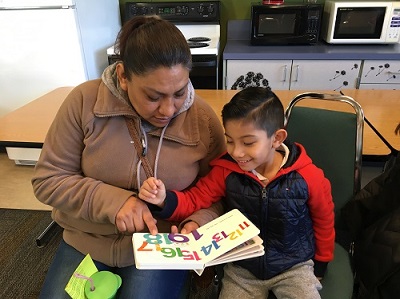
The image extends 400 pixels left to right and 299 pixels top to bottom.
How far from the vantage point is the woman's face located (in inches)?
35.2

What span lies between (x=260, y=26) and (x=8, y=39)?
6.10 feet

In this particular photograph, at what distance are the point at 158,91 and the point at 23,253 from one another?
1.54m

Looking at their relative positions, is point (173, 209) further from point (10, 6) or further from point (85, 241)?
point (10, 6)

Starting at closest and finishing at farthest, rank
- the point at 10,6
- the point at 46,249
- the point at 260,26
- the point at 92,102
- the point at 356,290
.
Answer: the point at 92,102 → the point at 356,290 → the point at 46,249 → the point at 10,6 → the point at 260,26

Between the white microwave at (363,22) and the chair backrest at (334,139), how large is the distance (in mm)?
1695

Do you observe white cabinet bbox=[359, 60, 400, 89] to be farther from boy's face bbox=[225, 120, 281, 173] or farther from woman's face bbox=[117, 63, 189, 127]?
woman's face bbox=[117, 63, 189, 127]

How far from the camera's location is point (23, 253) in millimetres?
1926

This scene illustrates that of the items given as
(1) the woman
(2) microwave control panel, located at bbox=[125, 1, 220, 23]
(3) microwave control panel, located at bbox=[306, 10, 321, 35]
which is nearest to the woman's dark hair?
(1) the woman

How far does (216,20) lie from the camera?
2986 millimetres

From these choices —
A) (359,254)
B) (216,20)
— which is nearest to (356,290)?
(359,254)

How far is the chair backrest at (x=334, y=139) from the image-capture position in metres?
1.20

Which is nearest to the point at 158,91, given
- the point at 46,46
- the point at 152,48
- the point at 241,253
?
the point at 152,48

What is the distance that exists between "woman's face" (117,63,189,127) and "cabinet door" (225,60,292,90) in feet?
5.61

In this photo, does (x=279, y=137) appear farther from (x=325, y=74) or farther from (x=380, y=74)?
(x=380, y=74)
